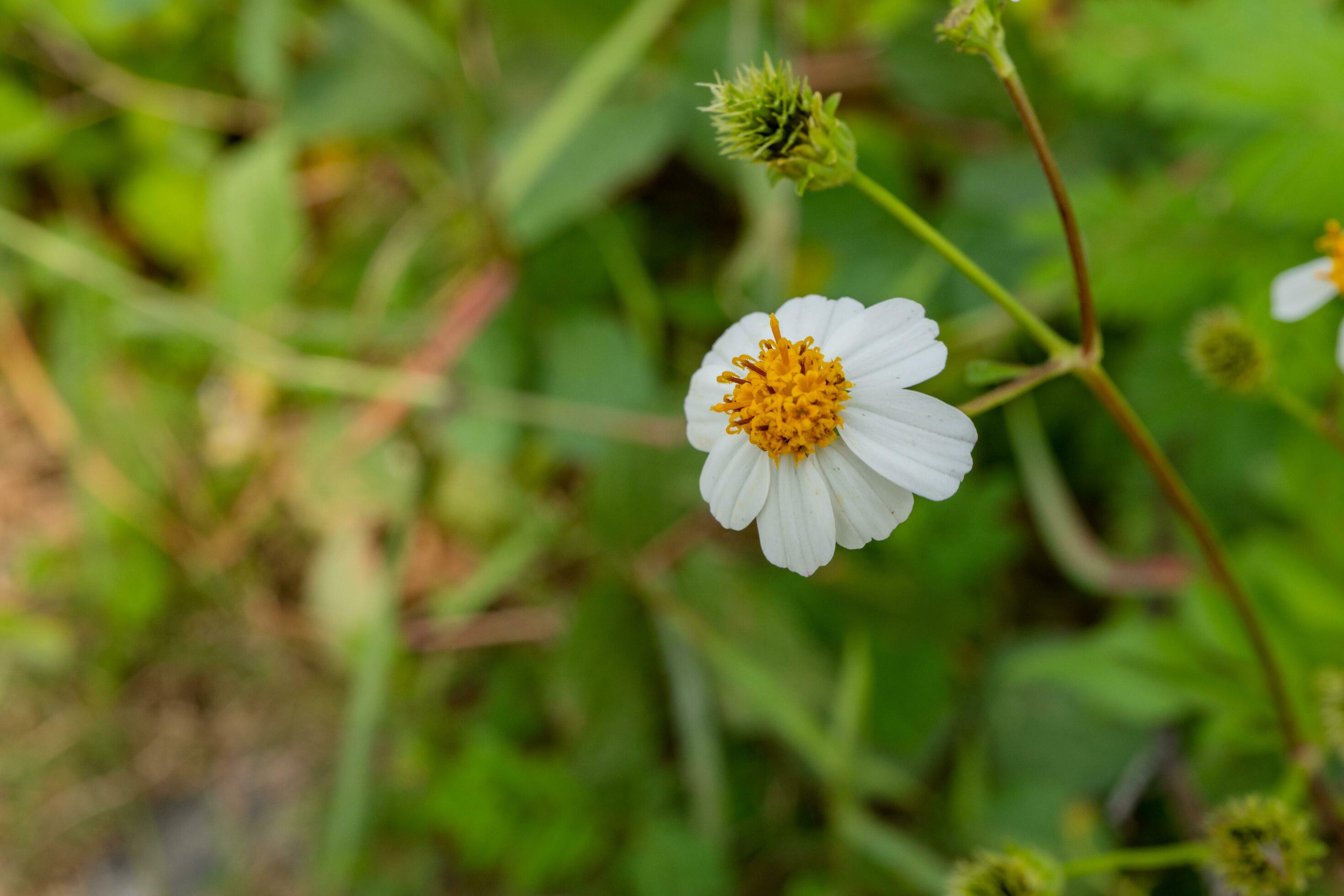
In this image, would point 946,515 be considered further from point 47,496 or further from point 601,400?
point 47,496

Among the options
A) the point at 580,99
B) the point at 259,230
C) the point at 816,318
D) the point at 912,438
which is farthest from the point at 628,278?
the point at 912,438

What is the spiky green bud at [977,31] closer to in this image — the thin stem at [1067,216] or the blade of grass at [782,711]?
the thin stem at [1067,216]

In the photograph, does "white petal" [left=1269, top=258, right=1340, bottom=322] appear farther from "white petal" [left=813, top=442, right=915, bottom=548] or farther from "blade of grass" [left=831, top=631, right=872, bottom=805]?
"blade of grass" [left=831, top=631, right=872, bottom=805]

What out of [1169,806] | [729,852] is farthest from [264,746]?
[1169,806]

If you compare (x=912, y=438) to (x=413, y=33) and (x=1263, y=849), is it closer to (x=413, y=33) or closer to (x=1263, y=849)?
(x=1263, y=849)

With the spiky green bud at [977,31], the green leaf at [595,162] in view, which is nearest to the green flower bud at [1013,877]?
the spiky green bud at [977,31]

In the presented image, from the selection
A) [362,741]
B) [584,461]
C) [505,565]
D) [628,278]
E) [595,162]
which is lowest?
[362,741]
